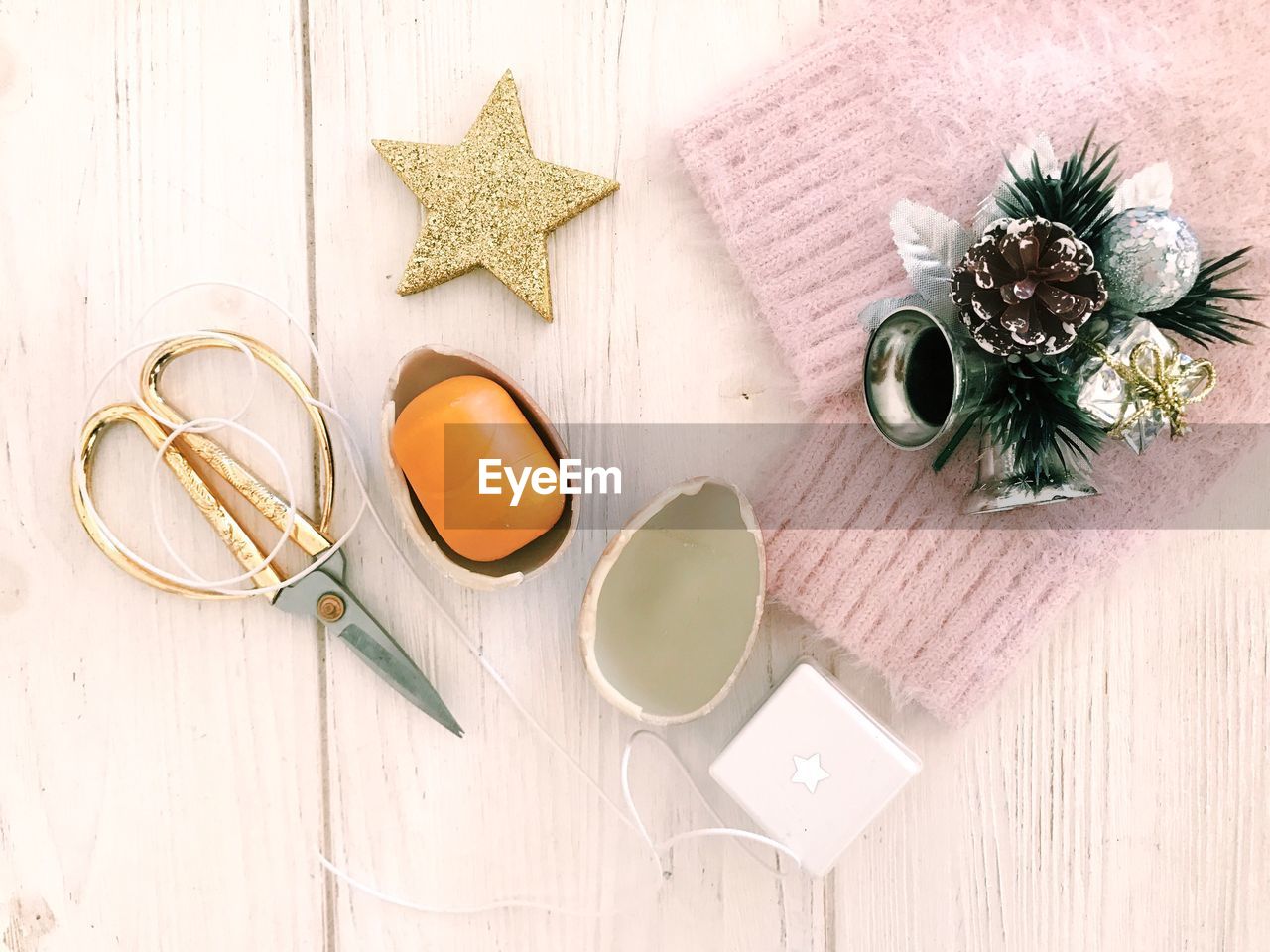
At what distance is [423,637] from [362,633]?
36 mm

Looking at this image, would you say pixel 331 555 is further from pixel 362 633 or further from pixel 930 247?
pixel 930 247

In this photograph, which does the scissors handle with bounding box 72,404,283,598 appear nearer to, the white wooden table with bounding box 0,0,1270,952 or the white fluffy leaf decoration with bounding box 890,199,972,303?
the white wooden table with bounding box 0,0,1270,952

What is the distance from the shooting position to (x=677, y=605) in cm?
51

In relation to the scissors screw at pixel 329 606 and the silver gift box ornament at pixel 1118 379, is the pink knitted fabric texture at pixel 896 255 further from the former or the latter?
the scissors screw at pixel 329 606

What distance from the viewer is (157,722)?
1.78 ft

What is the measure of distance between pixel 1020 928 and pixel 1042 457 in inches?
11.3

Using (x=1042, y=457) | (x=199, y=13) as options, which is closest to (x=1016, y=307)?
(x=1042, y=457)

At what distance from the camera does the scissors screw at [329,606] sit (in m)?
0.52

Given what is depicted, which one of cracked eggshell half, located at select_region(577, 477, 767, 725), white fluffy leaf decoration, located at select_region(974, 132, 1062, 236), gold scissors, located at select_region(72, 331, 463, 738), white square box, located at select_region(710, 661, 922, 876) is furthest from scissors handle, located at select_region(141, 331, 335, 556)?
white fluffy leaf decoration, located at select_region(974, 132, 1062, 236)

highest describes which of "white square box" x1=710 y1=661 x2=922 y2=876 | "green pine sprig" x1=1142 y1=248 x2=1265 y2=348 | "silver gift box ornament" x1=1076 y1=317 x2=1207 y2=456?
"green pine sprig" x1=1142 y1=248 x2=1265 y2=348

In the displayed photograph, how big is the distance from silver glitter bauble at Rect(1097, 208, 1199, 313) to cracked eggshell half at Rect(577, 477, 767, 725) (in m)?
0.20

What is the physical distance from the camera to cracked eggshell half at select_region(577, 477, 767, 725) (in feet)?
1.62

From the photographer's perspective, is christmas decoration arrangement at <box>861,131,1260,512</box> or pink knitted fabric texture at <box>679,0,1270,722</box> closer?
christmas decoration arrangement at <box>861,131,1260,512</box>

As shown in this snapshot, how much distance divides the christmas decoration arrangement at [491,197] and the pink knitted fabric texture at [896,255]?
0.27 ft
